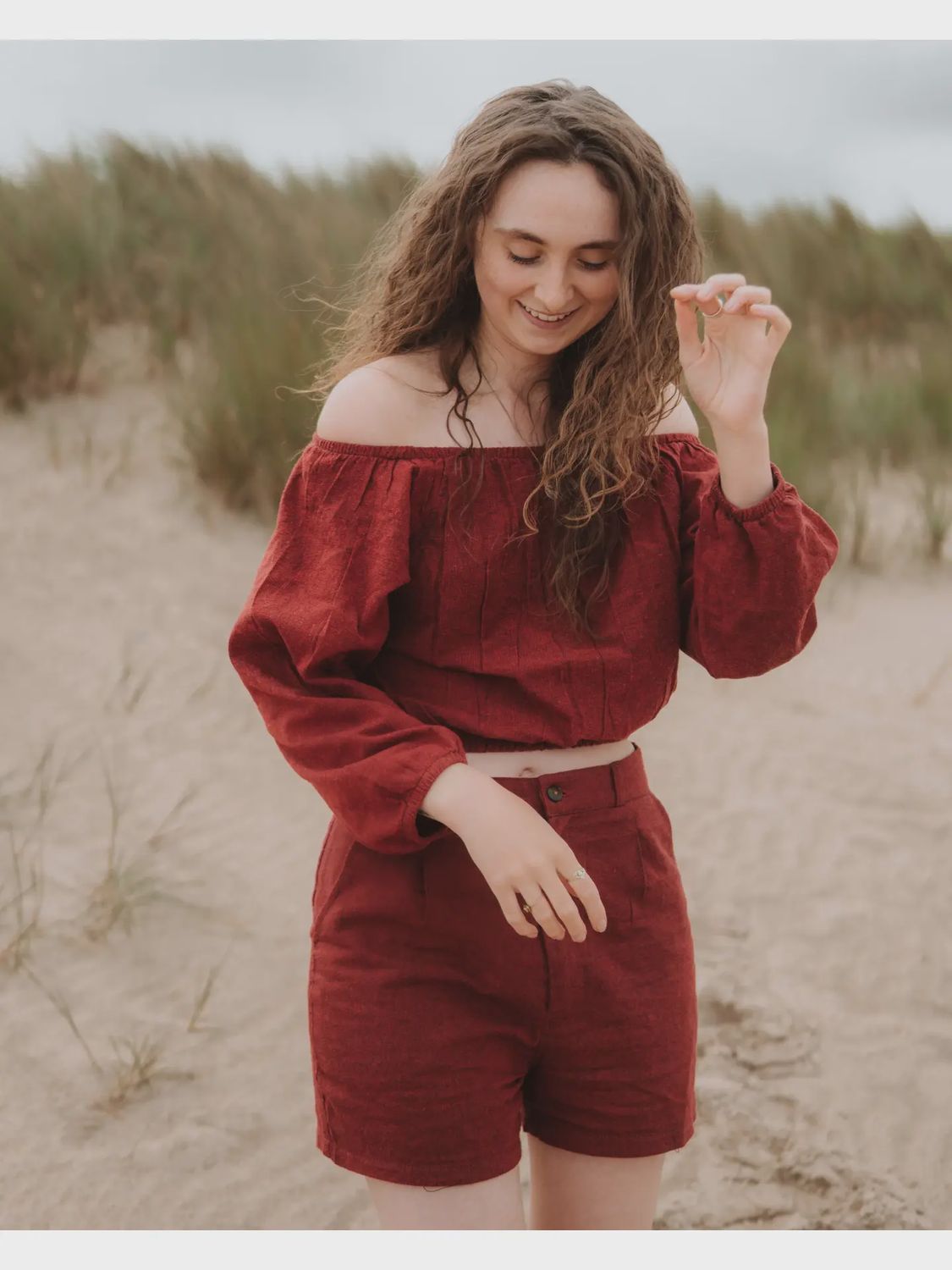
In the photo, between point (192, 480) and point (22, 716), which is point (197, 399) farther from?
point (22, 716)

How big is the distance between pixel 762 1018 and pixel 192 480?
3.08 meters

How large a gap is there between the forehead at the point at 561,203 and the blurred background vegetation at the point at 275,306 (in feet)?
10.2

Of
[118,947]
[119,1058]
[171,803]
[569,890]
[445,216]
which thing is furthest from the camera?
[171,803]

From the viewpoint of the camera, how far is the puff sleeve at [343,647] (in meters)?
1.53


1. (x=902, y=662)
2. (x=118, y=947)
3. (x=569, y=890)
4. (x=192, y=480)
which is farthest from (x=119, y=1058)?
(x=902, y=662)

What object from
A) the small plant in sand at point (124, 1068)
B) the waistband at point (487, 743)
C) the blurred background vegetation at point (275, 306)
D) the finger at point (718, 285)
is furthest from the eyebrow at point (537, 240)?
the blurred background vegetation at point (275, 306)

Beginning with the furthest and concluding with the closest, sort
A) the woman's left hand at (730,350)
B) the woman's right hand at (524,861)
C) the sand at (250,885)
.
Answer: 1. the sand at (250,885)
2. the woman's left hand at (730,350)
3. the woman's right hand at (524,861)

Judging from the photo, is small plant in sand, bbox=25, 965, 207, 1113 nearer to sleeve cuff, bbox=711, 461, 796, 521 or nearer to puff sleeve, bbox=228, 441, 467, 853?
puff sleeve, bbox=228, 441, 467, 853

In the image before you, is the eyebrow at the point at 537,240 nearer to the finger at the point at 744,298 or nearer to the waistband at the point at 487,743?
the finger at the point at 744,298

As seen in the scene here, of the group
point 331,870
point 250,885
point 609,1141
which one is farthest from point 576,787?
point 250,885

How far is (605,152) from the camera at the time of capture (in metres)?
1.59

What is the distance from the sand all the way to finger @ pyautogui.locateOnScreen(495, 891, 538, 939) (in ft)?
6.28

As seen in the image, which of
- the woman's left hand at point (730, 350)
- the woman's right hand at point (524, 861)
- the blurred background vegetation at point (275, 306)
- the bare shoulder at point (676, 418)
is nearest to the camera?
the woman's right hand at point (524, 861)

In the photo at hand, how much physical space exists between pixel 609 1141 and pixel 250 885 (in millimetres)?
2492
